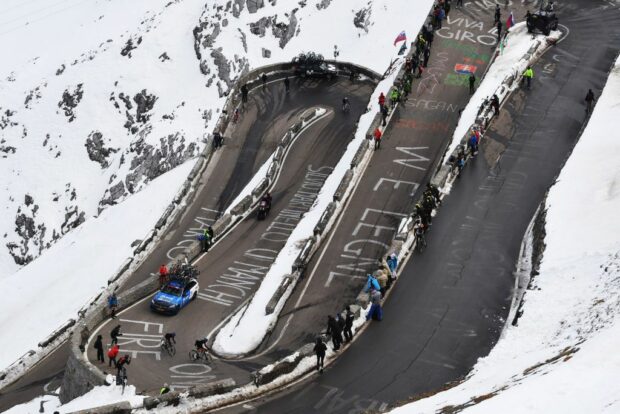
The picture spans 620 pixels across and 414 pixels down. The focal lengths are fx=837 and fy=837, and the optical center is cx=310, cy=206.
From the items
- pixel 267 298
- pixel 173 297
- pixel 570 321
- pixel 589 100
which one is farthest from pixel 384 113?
pixel 570 321

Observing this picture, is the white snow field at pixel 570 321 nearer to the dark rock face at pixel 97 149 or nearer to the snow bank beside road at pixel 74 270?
the snow bank beside road at pixel 74 270

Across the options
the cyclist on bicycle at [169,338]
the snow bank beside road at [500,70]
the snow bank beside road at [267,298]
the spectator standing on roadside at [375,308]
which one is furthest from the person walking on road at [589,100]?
the cyclist on bicycle at [169,338]

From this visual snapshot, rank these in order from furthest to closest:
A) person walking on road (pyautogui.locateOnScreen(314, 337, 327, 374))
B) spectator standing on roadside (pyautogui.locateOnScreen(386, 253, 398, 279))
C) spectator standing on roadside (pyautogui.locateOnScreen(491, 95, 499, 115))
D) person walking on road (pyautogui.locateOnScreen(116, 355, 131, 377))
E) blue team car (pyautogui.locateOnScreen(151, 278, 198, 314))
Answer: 1. spectator standing on roadside (pyautogui.locateOnScreen(491, 95, 499, 115))
2. blue team car (pyautogui.locateOnScreen(151, 278, 198, 314))
3. spectator standing on roadside (pyautogui.locateOnScreen(386, 253, 398, 279))
4. person walking on road (pyautogui.locateOnScreen(116, 355, 131, 377))
5. person walking on road (pyautogui.locateOnScreen(314, 337, 327, 374))

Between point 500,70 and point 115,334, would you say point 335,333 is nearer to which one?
point 115,334

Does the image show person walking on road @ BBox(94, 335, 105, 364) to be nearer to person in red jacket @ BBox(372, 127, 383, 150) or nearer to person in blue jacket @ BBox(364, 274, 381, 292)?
person in blue jacket @ BBox(364, 274, 381, 292)

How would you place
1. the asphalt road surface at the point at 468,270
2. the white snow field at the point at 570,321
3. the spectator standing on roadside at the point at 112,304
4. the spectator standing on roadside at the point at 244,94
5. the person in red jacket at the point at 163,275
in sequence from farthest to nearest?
the spectator standing on roadside at the point at 244,94
the person in red jacket at the point at 163,275
the spectator standing on roadside at the point at 112,304
the asphalt road surface at the point at 468,270
the white snow field at the point at 570,321

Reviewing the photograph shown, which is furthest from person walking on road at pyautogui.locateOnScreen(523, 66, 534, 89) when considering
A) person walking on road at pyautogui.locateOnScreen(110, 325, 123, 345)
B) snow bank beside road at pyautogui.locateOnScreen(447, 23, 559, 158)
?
person walking on road at pyautogui.locateOnScreen(110, 325, 123, 345)

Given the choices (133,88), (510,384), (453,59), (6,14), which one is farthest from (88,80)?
(510,384)
